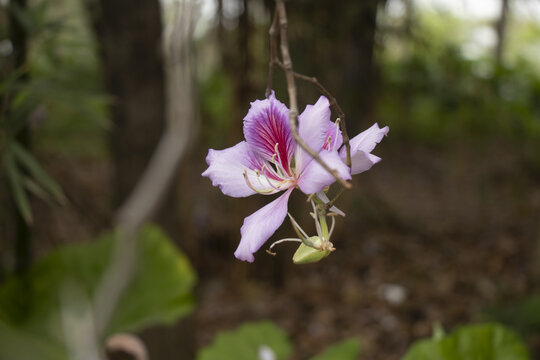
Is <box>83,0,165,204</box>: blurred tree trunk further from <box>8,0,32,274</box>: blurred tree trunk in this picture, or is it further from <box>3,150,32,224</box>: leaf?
<box>3,150,32,224</box>: leaf

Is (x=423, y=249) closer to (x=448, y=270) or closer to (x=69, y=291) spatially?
(x=448, y=270)

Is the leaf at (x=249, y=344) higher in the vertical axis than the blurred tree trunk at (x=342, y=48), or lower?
lower

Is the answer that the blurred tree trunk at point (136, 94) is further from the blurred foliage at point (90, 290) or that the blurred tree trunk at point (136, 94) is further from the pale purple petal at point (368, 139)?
the pale purple petal at point (368, 139)

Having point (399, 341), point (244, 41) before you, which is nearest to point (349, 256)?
point (399, 341)

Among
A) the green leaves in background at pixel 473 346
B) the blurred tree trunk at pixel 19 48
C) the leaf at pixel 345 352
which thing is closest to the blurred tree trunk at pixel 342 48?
the blurred tree trunk at pixel 19 48

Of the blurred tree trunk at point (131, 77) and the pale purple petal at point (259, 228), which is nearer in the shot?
the pale purple petal at point (259, 228)

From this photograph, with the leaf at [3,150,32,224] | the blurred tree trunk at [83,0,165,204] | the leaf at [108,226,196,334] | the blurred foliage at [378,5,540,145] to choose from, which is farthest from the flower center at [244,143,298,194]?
the blurred foliage at [378,5,540,145]
